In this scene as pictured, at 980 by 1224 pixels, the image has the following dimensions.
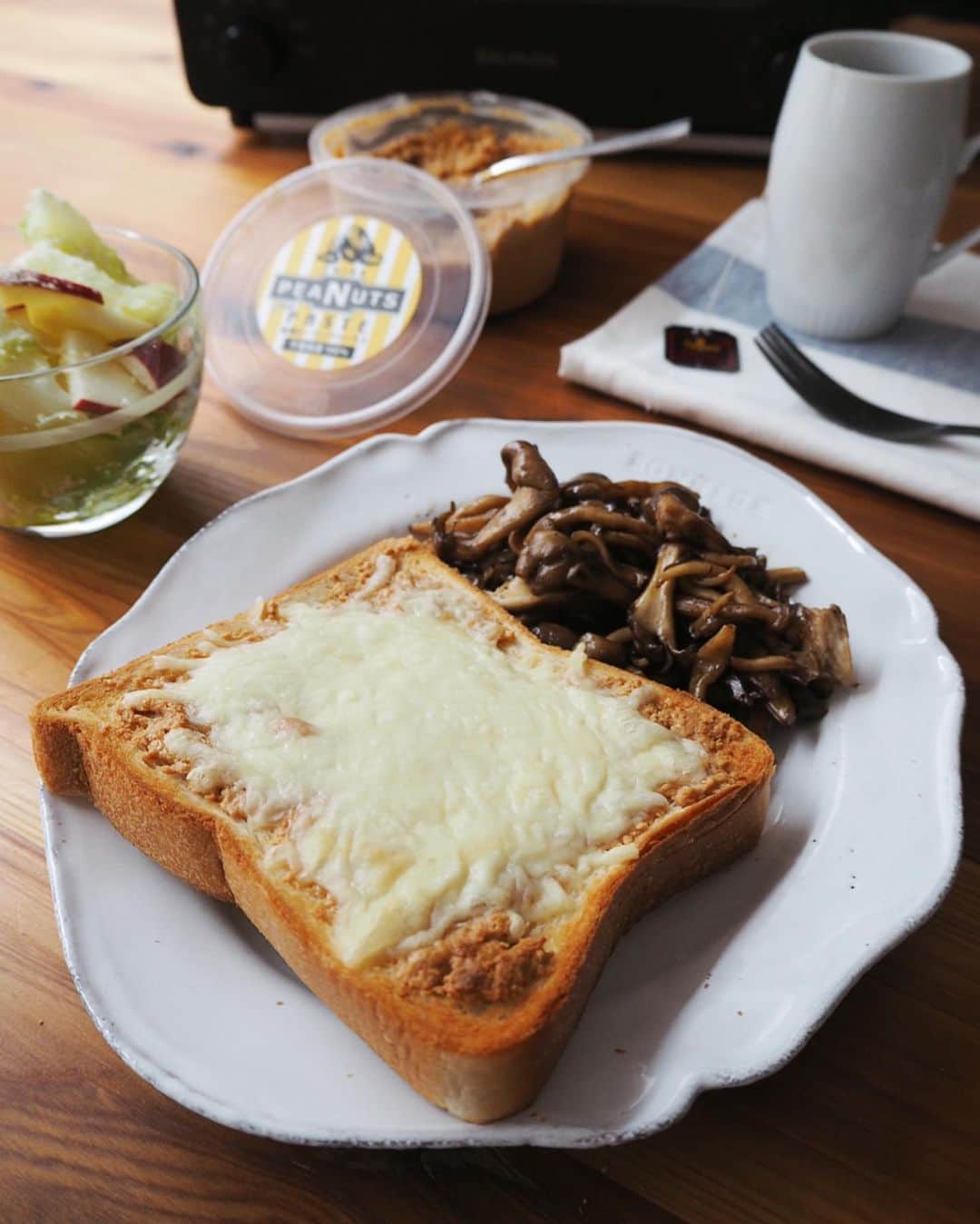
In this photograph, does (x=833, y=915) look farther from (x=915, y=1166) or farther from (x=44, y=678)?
(x=44, y=678)

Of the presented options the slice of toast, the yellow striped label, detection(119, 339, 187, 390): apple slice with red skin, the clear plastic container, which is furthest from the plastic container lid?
the slice of toast

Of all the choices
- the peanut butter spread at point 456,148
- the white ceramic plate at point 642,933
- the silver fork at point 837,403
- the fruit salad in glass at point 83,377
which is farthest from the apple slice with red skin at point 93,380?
the silver fork at point 837,403

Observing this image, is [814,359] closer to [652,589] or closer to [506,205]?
[506,205]

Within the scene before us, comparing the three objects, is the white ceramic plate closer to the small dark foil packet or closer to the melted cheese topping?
the melted cheese topping

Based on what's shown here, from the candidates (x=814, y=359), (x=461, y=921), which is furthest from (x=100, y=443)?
(x=814, y=359)

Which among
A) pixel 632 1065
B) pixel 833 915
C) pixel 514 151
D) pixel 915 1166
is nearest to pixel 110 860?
pixel 632 1065

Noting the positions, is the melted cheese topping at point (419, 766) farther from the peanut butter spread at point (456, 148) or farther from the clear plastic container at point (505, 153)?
the peanut butter spread at point (456, 148)
